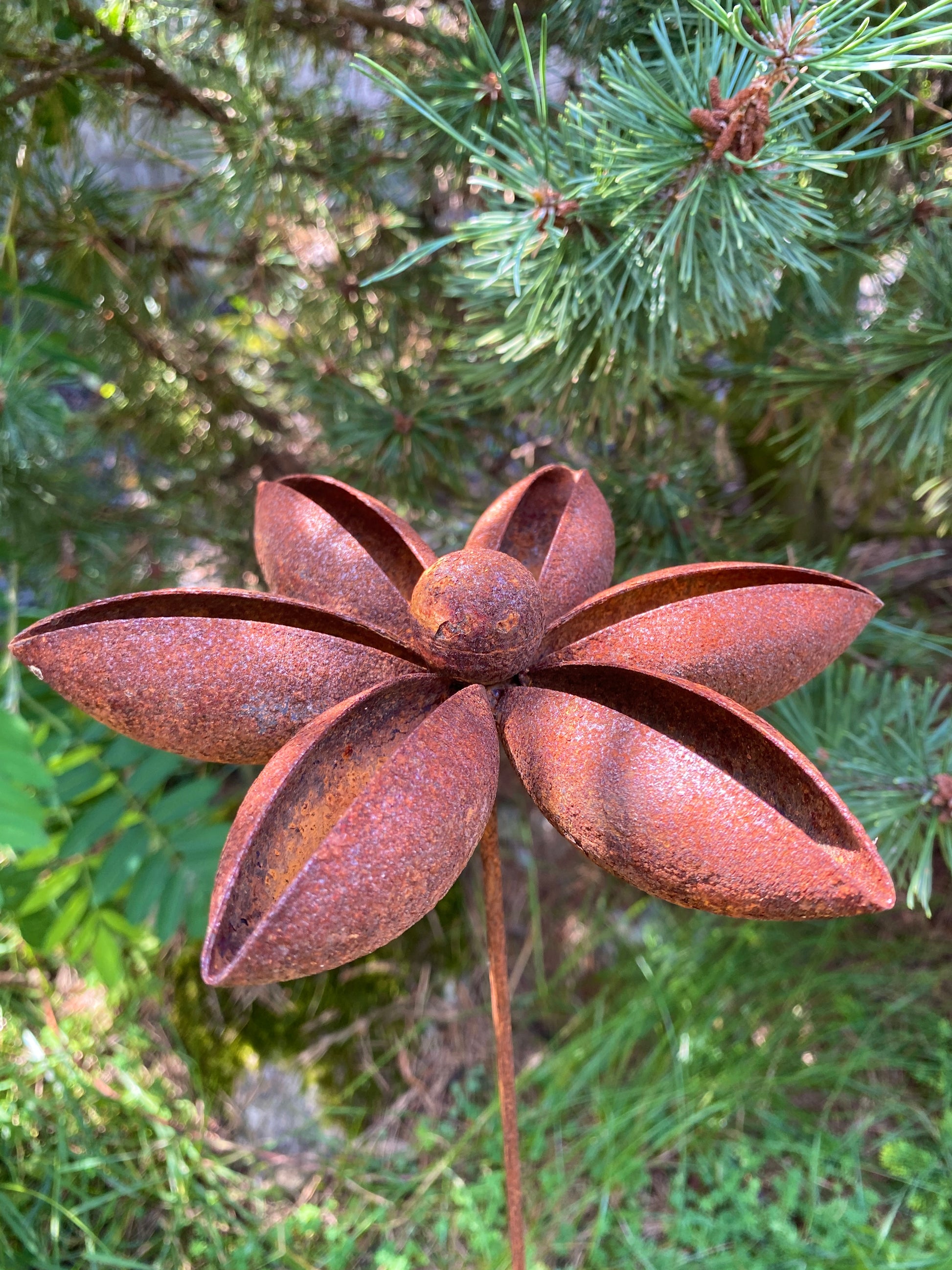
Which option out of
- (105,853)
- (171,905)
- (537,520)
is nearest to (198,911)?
(171,905)

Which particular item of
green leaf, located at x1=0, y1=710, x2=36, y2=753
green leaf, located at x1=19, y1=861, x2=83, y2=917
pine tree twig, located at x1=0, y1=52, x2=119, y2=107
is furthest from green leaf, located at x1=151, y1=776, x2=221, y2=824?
pine tree twig, located at x1=0, y1=52, x2=119, y2=107

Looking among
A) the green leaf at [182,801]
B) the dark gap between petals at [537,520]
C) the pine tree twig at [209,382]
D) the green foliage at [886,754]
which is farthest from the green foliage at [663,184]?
the green leaf at [182,801]

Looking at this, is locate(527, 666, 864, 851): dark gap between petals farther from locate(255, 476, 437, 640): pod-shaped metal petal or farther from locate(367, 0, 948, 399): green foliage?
locate(367, 0, 948, 399): green foliage

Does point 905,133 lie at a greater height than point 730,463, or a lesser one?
greater

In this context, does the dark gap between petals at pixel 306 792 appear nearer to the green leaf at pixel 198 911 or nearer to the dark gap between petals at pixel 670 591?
the dark gap between petals at pixel 670 591

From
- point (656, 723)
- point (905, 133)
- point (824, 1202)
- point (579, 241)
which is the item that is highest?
point (905, 133)

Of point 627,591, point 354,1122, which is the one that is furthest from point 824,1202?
point 627,591

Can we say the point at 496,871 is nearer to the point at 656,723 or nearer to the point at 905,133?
the point at 656,723
